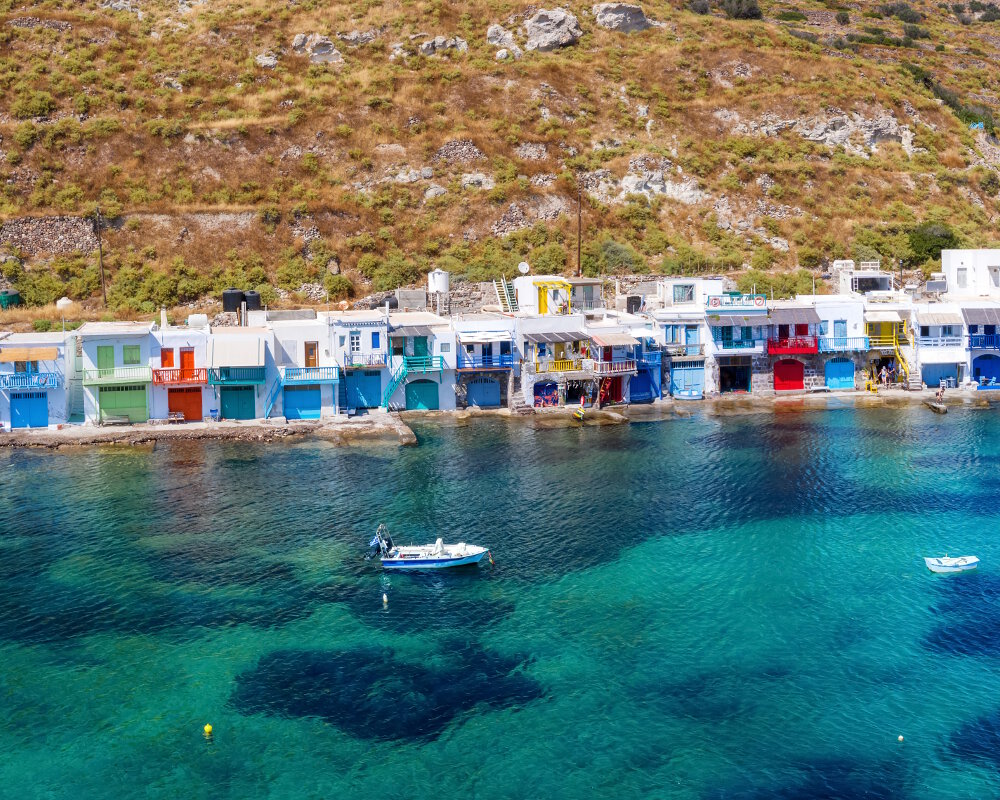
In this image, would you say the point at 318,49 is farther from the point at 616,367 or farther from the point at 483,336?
the point at 616,367

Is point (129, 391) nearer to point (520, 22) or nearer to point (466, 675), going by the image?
point (466, 675)

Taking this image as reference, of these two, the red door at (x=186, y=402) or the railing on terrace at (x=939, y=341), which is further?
the railing on terrace at (x=939, y=341)

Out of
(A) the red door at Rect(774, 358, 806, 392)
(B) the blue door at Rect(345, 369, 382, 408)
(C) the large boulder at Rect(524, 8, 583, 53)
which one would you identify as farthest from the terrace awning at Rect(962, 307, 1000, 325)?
(C) the large boulder at Rect(524, 8, 583, 53)

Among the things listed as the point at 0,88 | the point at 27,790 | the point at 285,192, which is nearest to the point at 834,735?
the point at 27,790

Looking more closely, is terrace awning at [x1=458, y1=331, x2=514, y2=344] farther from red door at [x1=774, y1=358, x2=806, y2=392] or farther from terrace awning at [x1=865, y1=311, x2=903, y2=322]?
terrace awning at [x1=865, y1=311, x2=903, y2=322]

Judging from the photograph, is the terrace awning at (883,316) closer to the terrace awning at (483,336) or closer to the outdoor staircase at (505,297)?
the outdoor staircase at (505,297)

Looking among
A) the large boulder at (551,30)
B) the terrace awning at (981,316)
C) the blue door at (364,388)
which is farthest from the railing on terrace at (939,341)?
the large boulder at (551,30)
